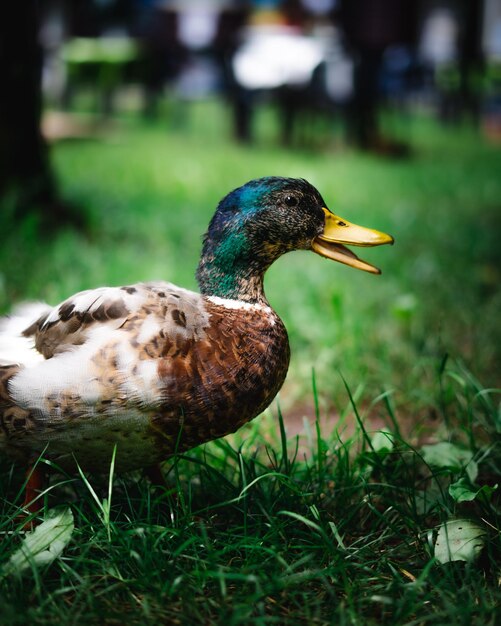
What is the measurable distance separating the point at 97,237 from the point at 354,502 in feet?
9.18

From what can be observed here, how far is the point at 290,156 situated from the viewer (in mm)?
7734

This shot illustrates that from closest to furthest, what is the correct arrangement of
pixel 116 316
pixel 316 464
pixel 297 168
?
pixel 116 316 < pixel 316 464 < pixel 297 168

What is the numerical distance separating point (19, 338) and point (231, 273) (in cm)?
55

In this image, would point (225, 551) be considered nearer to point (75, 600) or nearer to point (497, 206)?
point (75, 600)

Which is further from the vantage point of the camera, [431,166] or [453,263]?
[431,166]

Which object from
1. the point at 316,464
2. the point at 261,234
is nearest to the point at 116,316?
the point at 261,234

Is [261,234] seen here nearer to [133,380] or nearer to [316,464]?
[133,380]

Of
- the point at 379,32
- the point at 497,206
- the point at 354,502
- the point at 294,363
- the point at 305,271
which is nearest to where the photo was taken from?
the point at 354,502

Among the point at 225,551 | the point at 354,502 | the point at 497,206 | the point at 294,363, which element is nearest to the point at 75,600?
the point at 225,551

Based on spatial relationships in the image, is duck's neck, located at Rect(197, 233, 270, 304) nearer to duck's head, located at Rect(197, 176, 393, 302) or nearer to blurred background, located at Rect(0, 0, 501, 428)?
duck's head, located at Rect(197, 176, 393, 302)

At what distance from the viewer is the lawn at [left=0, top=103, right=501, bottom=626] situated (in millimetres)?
1488

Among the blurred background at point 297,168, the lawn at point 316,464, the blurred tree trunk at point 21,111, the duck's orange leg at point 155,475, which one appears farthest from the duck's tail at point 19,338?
the blurred tree trunk at point 21,111

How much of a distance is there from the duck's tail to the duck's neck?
17.8 inches

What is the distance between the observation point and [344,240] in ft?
6.01
